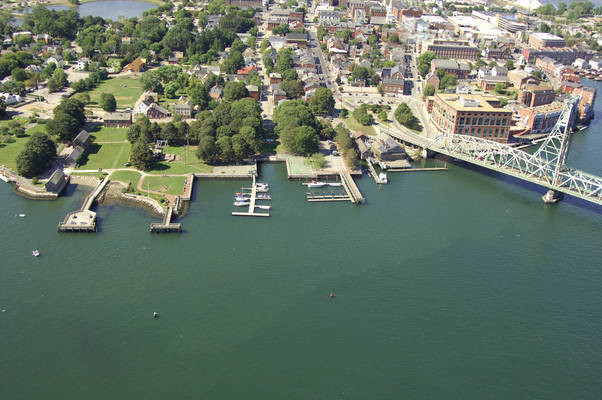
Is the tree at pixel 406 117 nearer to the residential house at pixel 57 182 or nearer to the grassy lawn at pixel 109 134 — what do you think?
the grassy lawn at pixel 109 134

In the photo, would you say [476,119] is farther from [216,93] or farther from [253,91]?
[216,93]

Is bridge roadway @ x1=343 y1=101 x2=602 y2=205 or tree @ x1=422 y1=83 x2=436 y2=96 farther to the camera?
tree @ x1=422 y1=83 x2=436 y2=96

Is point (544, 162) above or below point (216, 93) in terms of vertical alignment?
below

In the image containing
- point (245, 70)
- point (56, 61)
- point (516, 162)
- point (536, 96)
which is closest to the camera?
point (516, 162)

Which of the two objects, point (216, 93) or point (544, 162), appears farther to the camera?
point (216, 93)

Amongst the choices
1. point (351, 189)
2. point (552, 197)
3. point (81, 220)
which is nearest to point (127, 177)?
point (81, 220)

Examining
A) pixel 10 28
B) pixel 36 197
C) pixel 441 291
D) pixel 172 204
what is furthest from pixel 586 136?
pixel 10 28

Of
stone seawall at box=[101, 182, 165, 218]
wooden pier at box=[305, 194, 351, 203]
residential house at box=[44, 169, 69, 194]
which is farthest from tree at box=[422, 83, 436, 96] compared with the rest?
residential house at box=[44, 169, 69, 194]

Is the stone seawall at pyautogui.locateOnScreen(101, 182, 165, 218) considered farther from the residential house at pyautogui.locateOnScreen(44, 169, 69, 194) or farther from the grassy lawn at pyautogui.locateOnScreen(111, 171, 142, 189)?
the residential house at pyautogui.locateOnScreen(44, 169, 69, 194)
